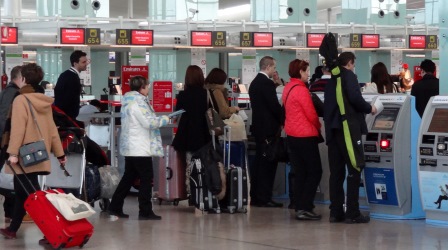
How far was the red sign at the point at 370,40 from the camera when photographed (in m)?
24.5

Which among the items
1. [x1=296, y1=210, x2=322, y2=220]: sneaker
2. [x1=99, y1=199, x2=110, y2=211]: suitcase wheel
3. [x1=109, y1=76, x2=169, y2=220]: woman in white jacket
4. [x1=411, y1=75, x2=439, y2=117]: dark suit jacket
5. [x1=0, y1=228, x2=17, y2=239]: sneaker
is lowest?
[x1=99, y1=199, x2=110, y2=211]: suitcase wheel

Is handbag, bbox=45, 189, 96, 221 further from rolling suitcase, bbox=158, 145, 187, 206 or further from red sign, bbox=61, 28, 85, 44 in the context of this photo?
red sign, bbox=61, 28, 85, 44

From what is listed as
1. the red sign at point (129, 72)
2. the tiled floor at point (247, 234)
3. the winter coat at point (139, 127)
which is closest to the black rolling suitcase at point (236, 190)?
the tiled floor at point (247, 234)

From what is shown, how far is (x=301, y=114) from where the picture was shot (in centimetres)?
973

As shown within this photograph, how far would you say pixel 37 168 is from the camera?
820 cm

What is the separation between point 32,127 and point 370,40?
17.4 metres

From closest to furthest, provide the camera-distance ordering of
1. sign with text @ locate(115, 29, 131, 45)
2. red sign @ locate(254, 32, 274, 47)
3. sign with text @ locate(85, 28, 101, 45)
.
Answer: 1. sign with text @ locate(85, 28, 101, 45)
2. sign with text @ locate(115, 29, 131, 45)
3. red sign @ locate(254, 32, 274, 47)

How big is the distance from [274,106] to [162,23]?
41.0 feet

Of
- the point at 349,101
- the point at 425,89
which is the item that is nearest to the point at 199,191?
the point at 349,101

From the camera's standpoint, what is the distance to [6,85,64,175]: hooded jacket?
808 centimetres

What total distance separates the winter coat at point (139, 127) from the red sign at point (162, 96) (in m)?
2.54

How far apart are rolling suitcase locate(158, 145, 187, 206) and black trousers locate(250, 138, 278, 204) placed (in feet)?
2.79

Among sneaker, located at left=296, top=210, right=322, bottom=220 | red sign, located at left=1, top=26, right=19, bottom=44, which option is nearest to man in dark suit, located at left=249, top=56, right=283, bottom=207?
sneaker, located at left=296, top=210, right=322, bottom=220

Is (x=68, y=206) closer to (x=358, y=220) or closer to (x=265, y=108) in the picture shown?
(x=358, y=220)
